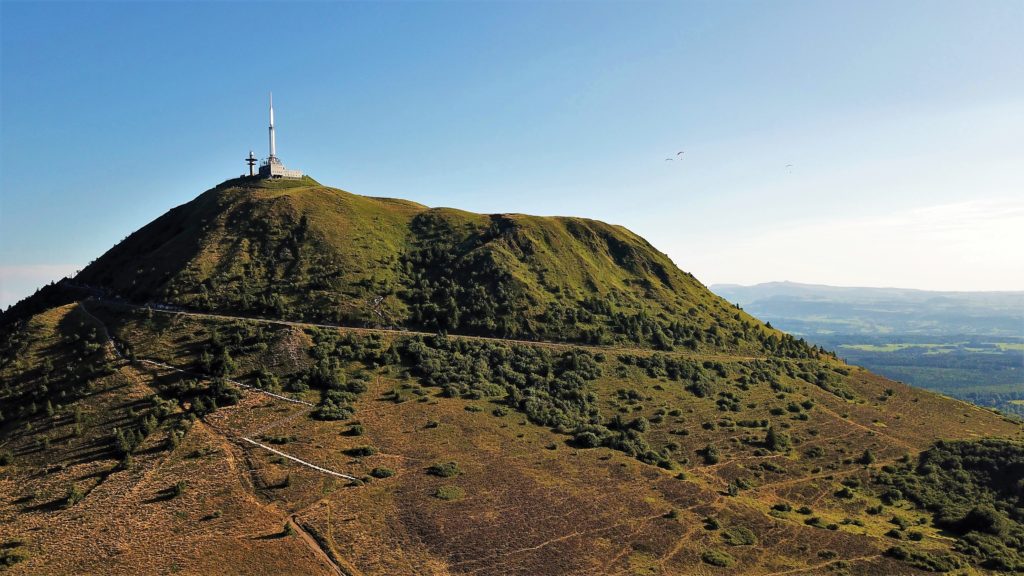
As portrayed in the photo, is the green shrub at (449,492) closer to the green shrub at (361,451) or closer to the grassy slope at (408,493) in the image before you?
the grassy slope at (408,493)

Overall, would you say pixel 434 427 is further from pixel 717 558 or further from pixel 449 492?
pixel 717 558

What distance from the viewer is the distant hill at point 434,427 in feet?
159

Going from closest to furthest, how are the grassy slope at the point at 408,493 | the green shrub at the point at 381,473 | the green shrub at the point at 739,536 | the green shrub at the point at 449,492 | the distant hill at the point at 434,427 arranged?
the grassy slope at the point at 408,493
the distant hill at the point at 434,427
the green shrub at the point at 739,536
the green shrub at the point at 449,492
the green shrub at the point at 381,473

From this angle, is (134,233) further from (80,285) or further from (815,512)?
(815,512)

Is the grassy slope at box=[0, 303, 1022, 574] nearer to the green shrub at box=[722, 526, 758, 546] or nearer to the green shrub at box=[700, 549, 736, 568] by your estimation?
the green shrub at box=[700, 549, 736, 568]

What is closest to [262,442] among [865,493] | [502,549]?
[502,549]

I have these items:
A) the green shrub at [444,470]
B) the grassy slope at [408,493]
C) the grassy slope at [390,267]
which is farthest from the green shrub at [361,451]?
the grassy slope at [390,267]

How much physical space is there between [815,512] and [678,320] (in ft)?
198

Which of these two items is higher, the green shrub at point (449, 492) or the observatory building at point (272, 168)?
the observatory building at point (272, 168)

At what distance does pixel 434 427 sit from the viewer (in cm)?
6894

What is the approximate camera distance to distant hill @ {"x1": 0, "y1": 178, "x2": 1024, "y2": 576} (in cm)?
4841

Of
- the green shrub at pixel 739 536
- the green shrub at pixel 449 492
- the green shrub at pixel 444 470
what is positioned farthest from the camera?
the green shrub at pixel 444 470

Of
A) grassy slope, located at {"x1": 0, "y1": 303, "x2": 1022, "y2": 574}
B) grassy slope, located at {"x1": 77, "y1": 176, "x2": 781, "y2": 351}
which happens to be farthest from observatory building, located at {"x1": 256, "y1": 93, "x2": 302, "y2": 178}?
grassy slope, located at {"x1": 0, "y1": 303, "x2": 1022, "y2": 574}

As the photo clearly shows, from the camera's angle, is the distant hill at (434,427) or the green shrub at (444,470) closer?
the distant hill at (434,427)
